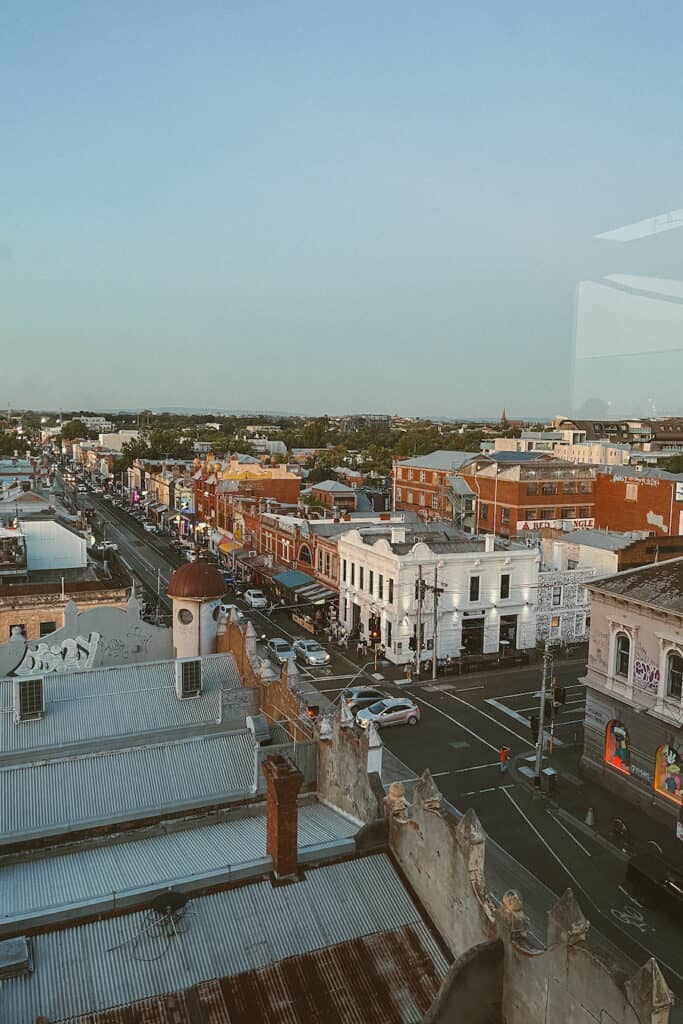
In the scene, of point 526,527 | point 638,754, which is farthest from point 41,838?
point 526,527

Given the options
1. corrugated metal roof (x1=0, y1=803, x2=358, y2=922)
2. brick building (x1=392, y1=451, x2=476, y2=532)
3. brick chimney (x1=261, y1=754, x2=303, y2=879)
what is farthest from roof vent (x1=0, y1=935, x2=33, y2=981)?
brick building (x1=392, y1=451, x2=476, y2=532)

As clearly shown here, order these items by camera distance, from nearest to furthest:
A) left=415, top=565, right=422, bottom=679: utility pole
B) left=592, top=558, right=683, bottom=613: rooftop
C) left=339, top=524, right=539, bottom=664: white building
A: 1. left=592, top=558, right=683, bottom=613: rooftop
2. left=415, top=565, right=422, bottom=679: utility pole
3. left=339, top=524, right=539, bottom=664: white building

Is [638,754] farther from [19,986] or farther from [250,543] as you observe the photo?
[250,543]

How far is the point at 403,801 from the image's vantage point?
13.0 meters

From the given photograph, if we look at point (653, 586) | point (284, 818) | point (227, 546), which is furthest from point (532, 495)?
point (284, 818)

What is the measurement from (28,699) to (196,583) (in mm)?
6095

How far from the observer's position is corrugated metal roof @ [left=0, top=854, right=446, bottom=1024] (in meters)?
9.64

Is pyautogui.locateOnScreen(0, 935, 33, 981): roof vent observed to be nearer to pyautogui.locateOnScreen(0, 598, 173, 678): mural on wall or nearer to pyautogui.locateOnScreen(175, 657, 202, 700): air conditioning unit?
pyautogui.locateOnScreen(175, 657, 202, 700): air conditioning unit

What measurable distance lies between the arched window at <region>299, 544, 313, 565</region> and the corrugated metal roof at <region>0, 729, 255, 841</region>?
35.7m

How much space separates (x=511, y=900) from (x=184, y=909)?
479cm

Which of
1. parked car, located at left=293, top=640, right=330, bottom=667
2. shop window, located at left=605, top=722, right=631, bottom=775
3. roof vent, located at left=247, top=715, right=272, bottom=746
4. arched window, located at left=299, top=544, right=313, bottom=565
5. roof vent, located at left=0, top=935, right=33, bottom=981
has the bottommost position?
parked car, located at left=293, top=640, right=330, bottom=667

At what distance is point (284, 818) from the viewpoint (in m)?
12.0

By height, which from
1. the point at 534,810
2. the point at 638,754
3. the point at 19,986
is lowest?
the point at 534,810

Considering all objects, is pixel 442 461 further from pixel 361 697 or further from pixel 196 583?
pixel 196 583
